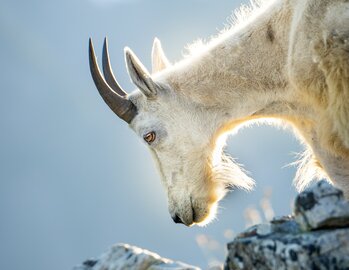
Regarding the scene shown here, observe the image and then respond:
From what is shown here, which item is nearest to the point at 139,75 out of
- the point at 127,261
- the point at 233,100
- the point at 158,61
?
the point at 233,100

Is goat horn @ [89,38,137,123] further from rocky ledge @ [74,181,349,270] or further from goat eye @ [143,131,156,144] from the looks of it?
rocky ledge @ [74,181,349,270]

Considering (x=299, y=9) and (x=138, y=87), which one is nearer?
(x=299, y=9)

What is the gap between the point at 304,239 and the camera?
4.48 m

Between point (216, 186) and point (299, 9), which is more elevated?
point (299, 9)

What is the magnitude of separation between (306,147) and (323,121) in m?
0.99

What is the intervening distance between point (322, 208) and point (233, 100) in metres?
3.05

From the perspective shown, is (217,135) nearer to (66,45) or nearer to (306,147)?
(306,147)

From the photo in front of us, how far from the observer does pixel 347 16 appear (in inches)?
249

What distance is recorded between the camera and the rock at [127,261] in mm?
5466

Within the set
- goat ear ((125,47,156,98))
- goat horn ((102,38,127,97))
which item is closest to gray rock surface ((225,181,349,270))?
goat ear ((125,47,156,98))

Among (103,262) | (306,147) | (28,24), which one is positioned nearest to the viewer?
(103,262)

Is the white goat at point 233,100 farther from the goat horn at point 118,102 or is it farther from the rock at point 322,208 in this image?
the rock at point 322,208

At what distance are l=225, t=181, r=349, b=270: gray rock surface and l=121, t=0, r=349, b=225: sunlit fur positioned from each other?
Result: 1.90m

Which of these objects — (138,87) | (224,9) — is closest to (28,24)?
(224,9)
